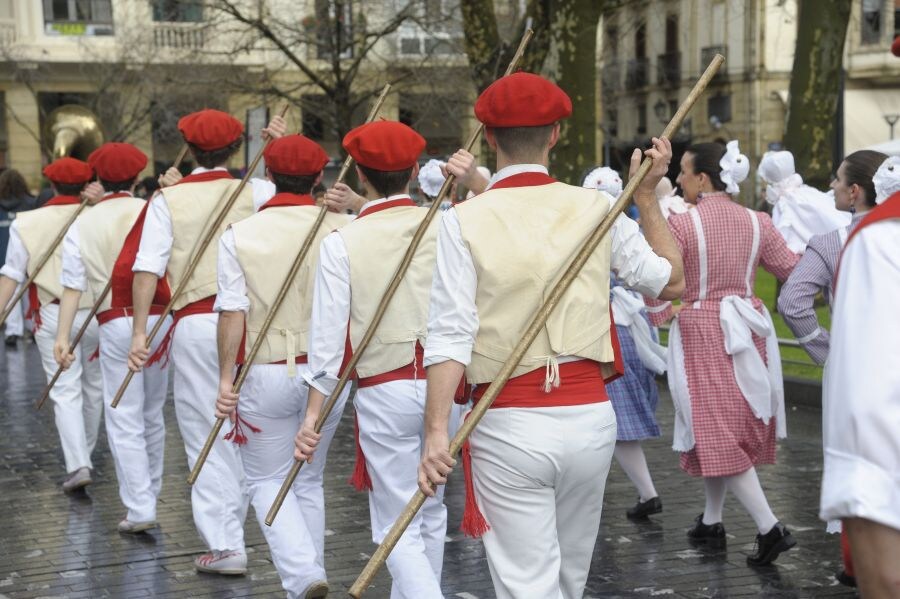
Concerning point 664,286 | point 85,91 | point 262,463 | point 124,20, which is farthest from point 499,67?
point 85,91

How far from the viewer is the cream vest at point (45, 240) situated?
9.15 metres

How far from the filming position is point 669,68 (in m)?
47.8

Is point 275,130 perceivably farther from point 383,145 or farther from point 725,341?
point 725,341

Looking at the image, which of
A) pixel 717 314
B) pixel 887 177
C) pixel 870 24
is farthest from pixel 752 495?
pixel 870 24

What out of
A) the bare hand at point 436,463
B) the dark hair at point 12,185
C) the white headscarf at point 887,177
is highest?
the white headscarf at point 887,177

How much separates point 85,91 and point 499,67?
25545mm

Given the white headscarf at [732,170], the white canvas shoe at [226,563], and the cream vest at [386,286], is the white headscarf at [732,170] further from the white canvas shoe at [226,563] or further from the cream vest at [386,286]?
the white canvas shoe at [226,563]

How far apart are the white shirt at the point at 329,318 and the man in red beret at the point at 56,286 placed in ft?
13.5

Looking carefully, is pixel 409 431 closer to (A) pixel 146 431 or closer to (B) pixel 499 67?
(A) pixel 146 431

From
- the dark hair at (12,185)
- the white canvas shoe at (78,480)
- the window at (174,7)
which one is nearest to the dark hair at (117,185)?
the white canvas shoe at (78,480)

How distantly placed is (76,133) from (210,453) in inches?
608

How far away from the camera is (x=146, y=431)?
7.67m

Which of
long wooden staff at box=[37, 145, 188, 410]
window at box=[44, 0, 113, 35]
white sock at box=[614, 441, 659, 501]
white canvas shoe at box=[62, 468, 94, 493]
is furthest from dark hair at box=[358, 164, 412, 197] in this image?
window at box=[44, 0, 113, 35]

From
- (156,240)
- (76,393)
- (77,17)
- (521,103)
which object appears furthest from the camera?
(77,17)
